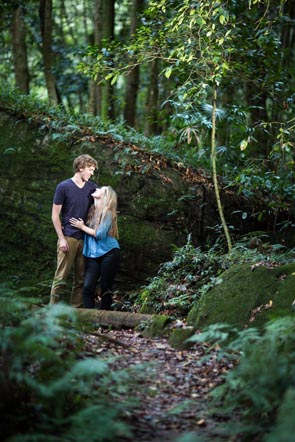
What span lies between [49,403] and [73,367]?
1.02ft

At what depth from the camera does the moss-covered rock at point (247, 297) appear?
711 centimetres

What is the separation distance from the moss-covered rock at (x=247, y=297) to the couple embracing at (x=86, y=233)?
6.51 feet

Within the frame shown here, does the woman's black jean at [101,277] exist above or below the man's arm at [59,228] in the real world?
below

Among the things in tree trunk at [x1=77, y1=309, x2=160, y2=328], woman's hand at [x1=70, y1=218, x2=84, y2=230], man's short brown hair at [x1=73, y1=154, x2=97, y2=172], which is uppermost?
man's short brown hair at [x1=73, y1=154, x2=97, y2=172]

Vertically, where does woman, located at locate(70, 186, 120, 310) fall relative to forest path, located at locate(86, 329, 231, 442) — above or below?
above

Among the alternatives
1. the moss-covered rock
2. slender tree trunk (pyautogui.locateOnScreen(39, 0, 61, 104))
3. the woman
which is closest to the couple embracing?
the woman

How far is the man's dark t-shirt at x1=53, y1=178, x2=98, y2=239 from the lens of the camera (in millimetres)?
9414

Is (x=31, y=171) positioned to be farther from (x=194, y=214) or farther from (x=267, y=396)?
(x=267, y=396)

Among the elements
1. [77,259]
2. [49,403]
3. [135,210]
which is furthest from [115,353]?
[135,210]

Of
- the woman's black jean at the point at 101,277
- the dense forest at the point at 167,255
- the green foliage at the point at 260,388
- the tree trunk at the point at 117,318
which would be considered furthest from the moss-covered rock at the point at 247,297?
the woman's black jean at the point at 101,277

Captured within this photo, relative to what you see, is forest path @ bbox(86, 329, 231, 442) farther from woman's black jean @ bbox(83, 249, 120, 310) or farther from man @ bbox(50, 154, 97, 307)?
man @ bbox(50, 154, 97, 307)

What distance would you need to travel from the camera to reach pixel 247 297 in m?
7.38

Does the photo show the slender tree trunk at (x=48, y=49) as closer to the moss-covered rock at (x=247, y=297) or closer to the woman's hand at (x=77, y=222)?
the woman's hand at (x=77, y=222)

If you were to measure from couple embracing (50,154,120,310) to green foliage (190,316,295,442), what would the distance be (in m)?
4.08
